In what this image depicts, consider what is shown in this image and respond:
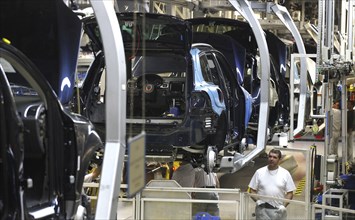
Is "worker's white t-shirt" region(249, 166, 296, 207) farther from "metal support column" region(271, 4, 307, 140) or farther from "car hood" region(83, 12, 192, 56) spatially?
"metal support column" region(271, 4, 307, 140)

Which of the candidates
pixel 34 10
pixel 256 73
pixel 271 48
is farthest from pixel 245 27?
pixel 34 10

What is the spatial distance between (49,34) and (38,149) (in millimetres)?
1363

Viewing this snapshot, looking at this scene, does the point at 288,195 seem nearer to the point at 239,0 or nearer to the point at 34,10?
the point at 239,0

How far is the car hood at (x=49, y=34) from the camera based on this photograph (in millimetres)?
6684

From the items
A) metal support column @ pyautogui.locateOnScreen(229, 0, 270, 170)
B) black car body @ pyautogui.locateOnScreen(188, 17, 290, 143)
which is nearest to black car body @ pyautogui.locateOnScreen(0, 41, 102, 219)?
metal support column @ pyautogui.locateOnScreen(229, 0, 270, 170)

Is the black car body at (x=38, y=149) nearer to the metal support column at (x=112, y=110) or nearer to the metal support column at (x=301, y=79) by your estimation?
the metal support column at (x=112, y=110)

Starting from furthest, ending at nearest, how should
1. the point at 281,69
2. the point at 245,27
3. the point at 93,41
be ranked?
1. the point at 281,69
2. the point at 245,27
3. the point at 93,41

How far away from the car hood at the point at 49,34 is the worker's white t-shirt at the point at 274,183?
3.91 metres

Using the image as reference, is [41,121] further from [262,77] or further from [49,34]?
[262,77]

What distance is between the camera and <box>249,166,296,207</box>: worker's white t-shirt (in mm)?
10039

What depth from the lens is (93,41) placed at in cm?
967

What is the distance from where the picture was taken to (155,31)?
30.9 feet

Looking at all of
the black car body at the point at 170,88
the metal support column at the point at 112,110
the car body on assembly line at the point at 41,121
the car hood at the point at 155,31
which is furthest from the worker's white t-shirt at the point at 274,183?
the metal support column at the point at 112,110

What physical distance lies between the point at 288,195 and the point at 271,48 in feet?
18.0
